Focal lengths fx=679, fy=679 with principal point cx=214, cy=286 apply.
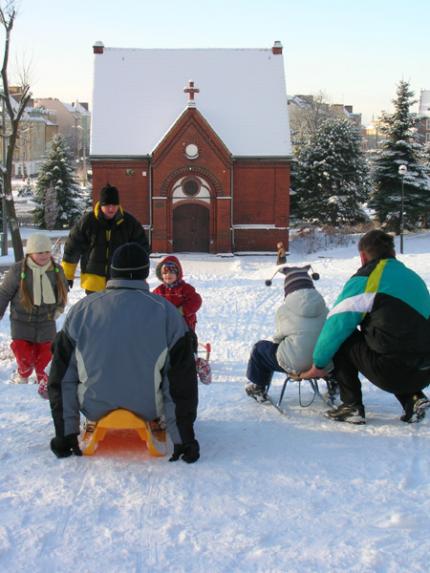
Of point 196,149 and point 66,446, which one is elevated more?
point 196,149

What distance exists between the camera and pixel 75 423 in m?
4.48

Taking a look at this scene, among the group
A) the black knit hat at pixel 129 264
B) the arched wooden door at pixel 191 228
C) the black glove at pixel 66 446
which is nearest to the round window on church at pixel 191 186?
the arched wooden door at pixel 191 228

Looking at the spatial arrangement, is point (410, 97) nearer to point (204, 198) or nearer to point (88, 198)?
point (204, 198)

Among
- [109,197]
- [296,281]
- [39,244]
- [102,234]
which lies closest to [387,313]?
[296,281]

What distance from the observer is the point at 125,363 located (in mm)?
4375

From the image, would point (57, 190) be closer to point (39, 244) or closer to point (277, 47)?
point (277, 47)

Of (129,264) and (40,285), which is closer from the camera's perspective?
(129,264)

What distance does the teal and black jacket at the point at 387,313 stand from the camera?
4.91 metres

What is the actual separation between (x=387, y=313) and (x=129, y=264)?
6.23 ft

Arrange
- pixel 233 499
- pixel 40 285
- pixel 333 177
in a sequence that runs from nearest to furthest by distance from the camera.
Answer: pixel 233 499 < pixel 40 285 < pixel 333 177

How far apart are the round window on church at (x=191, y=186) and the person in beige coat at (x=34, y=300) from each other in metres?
25.8

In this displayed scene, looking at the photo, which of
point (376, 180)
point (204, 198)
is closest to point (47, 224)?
point (204, 198)

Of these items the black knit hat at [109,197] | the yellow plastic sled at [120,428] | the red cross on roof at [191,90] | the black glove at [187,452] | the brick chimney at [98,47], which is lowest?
the black glove at [187,452]

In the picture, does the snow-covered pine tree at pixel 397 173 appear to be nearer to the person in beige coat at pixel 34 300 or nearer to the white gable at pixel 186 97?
the white gable at pixel 186 97
